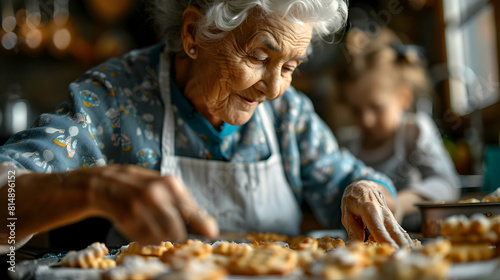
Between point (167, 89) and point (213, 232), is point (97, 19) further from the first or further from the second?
point (213, 232)

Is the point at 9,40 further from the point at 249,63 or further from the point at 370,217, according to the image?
the point at 370,217

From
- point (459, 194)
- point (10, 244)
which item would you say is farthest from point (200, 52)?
point (459, 194)

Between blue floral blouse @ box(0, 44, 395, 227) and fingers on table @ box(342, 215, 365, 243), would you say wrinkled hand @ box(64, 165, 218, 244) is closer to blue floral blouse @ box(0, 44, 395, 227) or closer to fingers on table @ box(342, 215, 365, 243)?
blue floral blouse @ box(0, 44, 395, 227)

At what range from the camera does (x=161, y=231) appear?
57cm

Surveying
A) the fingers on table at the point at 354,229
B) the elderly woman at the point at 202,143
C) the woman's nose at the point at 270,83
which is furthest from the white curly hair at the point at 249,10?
the fingers on table at the point at 354,229

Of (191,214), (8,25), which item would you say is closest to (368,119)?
(191,214)

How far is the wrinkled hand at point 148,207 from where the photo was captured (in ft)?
1.87

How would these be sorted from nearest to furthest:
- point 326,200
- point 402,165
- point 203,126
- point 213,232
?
point 213,232, point 203,126, point 326,200, point 402,165

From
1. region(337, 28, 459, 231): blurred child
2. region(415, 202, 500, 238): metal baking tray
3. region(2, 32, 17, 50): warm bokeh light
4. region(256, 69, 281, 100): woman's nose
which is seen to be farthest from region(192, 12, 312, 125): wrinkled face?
region(2, 32, 17, 50): warm bokeh light

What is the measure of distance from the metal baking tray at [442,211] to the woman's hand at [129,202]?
1.84ft

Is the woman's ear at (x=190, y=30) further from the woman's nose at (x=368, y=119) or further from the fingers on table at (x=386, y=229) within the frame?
the woman's nose at (x=368, y=119)

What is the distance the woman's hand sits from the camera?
57 cm

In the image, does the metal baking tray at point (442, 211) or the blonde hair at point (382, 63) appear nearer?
the metal baking tray at point (442, 211)

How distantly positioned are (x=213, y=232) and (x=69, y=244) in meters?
0.90
